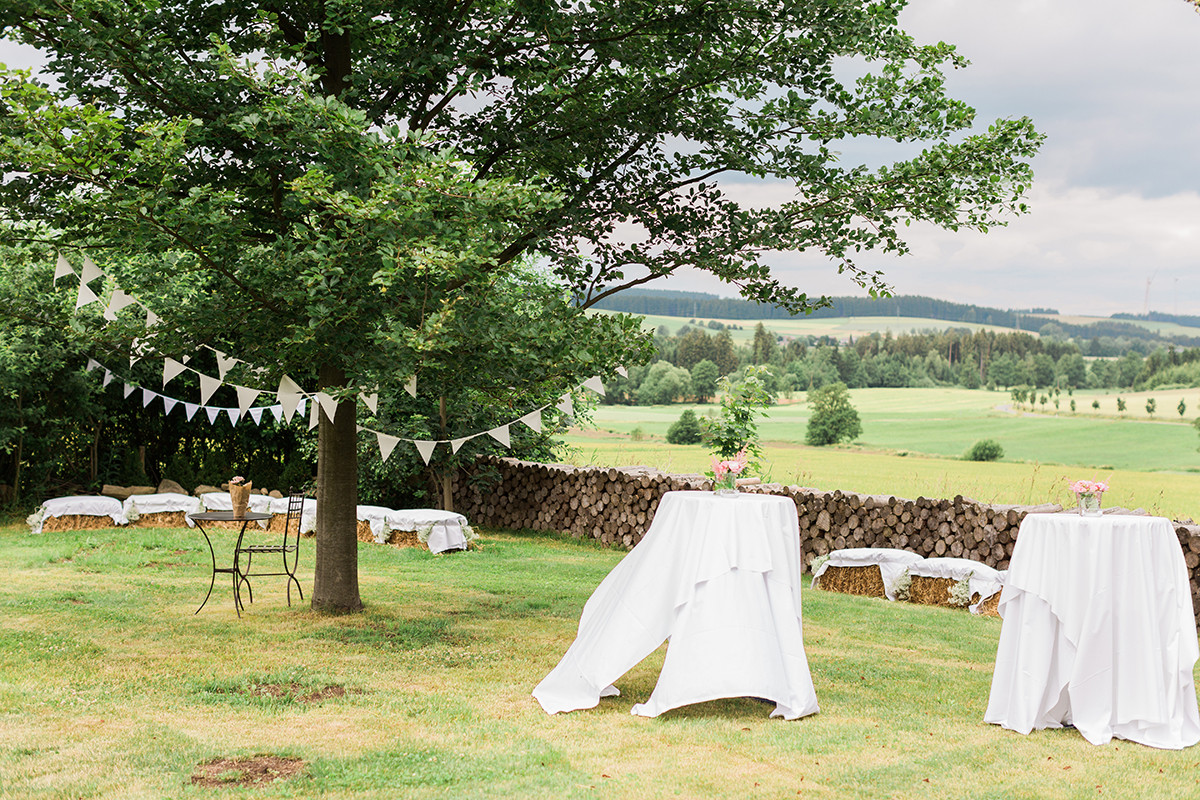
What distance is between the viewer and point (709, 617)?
408cm

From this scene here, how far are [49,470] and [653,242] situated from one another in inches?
394

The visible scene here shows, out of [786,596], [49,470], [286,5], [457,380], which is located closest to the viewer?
[786,596]

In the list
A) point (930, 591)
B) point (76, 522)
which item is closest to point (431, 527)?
point (76, 522)

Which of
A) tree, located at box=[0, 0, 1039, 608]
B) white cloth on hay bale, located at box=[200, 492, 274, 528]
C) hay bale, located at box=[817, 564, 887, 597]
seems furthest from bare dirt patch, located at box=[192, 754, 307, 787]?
white cloth on hay bale, located at box=[200, 492, 274, 528]

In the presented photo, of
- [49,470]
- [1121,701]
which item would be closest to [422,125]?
[1121,701]

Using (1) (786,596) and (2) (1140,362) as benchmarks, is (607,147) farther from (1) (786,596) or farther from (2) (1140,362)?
(2) (1140,362)

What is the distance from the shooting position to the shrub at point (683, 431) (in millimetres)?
22500

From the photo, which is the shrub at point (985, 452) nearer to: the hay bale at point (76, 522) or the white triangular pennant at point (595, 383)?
the hay bale at point (76, 522)

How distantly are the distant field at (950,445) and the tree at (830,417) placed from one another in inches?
20.5

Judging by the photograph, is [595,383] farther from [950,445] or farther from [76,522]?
[950,445]

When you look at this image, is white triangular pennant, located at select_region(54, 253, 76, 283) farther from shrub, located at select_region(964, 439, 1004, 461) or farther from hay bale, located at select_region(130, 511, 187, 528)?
shrub, located at select_region(964, 439, 1004, 461)

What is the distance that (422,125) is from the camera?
6.51 m

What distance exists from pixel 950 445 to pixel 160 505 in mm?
22289

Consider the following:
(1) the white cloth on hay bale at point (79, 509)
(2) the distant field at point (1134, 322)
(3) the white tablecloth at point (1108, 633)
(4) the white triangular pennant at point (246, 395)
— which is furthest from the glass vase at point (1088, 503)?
(2) the distant field at point (1134, 322)
